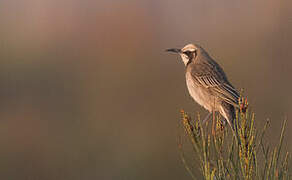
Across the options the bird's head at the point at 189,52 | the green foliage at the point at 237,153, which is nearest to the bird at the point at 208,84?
the bird's head at the point at 189,52

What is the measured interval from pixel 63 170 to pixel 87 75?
2.85 metres

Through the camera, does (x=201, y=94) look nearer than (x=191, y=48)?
Yes

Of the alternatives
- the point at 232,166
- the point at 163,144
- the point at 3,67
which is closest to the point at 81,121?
the point at 163,144

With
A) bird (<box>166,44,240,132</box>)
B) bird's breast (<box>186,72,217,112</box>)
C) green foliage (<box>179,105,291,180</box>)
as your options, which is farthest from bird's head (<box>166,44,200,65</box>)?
green foliage (<box>179,105,291,180</box>)

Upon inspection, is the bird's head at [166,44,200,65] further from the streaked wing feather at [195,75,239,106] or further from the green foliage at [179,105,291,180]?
the green foliage at [179,105,291,180]

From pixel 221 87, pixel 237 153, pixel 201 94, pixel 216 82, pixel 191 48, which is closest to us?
pixel 237 153

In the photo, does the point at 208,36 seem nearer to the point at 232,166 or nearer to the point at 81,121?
the point at 81,121

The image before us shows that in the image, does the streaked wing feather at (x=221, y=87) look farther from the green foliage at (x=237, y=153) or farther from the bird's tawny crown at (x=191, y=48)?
the green foliage at (x=237, y=153)

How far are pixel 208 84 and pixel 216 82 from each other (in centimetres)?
8

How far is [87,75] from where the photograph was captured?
10.6 meters

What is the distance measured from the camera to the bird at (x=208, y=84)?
3941 mm

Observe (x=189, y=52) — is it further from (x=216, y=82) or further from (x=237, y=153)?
(x=237, y=153)

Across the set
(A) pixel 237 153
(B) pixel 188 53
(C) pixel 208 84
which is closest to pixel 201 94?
(C) pixel 208 84

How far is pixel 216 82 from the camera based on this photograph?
13.9ft
